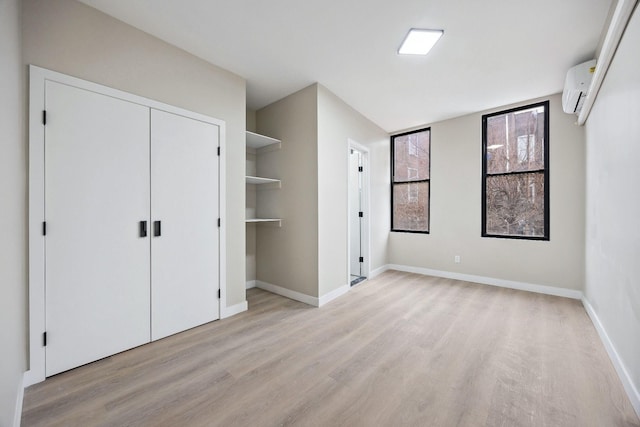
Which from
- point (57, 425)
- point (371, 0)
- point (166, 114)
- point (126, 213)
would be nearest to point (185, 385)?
point (57, 425)

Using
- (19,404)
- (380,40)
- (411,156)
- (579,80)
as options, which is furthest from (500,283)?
(19,404)

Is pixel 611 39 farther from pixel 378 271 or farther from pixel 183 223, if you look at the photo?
pixel 378 271

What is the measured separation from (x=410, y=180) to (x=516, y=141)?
171cm

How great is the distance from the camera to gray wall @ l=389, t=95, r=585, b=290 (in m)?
3.38

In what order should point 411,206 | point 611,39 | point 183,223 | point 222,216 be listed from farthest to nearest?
point 411,206 → point 222,216 → point 183,223 → point 611,39

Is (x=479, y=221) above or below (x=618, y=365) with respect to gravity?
above

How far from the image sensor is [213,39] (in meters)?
2.33

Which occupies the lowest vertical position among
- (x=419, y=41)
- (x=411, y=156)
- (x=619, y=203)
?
(x=619, y=203)

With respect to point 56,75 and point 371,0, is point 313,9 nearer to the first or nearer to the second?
point 371,0

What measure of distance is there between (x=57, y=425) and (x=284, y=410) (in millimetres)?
1257

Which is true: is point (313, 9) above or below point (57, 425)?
above

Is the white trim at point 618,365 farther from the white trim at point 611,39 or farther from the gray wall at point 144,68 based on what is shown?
the gray wall at point 144,68

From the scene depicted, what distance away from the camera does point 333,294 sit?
3.43 m

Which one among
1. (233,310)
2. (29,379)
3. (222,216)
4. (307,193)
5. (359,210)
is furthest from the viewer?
(359,210)
